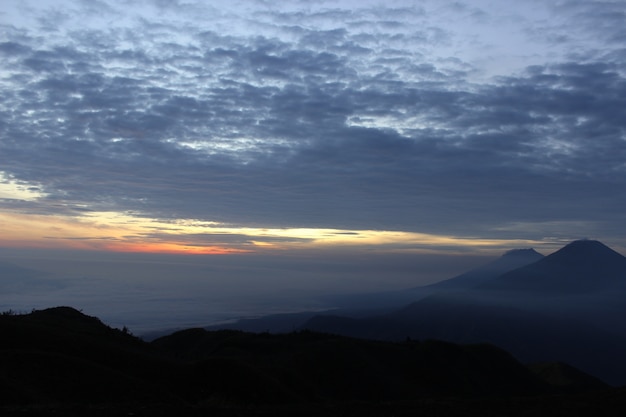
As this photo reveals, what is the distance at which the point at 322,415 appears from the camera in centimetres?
2339

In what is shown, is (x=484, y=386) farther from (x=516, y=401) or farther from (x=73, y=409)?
(x=73, y=409)

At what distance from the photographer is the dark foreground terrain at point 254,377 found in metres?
25.0

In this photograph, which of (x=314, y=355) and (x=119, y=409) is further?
(x=314, y=355)

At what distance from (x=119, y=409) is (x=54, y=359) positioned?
1054 cm

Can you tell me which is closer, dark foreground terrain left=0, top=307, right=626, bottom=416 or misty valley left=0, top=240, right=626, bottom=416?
dark foreground terrain left=0, top=307, right=626, bottom=416

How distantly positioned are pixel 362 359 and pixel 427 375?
7140 millimetres

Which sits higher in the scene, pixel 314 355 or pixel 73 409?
pixel 73 409

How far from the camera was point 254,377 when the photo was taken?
121 feet

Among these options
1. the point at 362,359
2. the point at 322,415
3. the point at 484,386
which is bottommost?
the point at 484,386

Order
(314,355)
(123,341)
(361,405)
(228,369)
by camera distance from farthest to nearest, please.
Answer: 1. (314,355)
2. (123,341)
3. (228,369)
4. (361,405)

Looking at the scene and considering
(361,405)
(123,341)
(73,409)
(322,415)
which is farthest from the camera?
(123,341)

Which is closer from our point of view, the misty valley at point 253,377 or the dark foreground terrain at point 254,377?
the dark foreground terrain at point 254,377

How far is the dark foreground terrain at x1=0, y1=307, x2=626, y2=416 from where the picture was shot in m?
25.0

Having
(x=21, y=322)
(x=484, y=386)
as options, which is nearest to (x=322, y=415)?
(x=21, y=322)
